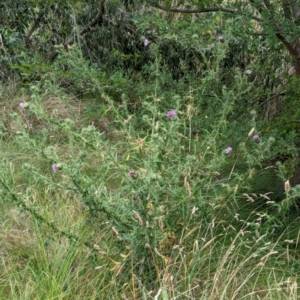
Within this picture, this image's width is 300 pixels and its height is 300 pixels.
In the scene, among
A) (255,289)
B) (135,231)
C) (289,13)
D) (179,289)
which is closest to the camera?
(135,231)

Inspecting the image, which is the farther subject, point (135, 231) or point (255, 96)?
point (255, 96)

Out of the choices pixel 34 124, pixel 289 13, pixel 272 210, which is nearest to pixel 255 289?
pixel 272 210

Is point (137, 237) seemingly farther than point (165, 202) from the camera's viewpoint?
No

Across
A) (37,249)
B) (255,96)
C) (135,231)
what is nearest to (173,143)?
(135,231)

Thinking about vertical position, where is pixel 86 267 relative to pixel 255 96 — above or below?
below

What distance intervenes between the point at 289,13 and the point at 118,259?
5.39 ft

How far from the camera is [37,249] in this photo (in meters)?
2.71

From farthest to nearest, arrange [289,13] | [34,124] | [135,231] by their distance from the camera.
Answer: [34,124]
[289,13]
[135,231]

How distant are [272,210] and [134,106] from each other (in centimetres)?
133

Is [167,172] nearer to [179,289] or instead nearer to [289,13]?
[179,289]

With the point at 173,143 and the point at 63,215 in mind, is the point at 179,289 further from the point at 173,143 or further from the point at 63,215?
the point at 63,215

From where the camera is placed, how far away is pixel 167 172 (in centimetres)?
247

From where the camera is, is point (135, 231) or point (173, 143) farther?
point (173, 143)

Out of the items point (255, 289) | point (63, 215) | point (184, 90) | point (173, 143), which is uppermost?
point (173, 143)
